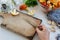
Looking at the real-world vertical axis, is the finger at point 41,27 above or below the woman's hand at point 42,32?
above

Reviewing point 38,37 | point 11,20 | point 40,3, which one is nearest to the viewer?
point 38,37

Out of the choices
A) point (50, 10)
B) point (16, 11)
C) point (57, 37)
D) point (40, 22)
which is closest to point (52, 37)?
point (57, 37)

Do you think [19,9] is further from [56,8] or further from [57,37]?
[57,37]

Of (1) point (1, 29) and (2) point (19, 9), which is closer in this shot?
(1) point (1, 29)

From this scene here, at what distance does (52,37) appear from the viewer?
1296 mm

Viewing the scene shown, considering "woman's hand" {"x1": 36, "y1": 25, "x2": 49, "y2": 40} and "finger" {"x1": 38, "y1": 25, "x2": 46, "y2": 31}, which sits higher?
"finger" {"x1": 38, "y1": 25, "x2": 46, "y2": 31}

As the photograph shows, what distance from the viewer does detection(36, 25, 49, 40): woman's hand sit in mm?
1240

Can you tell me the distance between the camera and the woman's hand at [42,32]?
1240 mm

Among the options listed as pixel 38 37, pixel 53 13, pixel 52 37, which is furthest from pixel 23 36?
pixel 53 13

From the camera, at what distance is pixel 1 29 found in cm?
137

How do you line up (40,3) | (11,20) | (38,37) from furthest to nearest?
(40,3) < (11,20) < (38,37)

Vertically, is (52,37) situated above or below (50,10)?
below

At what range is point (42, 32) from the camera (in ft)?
4.12

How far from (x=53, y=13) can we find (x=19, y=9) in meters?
0.29
